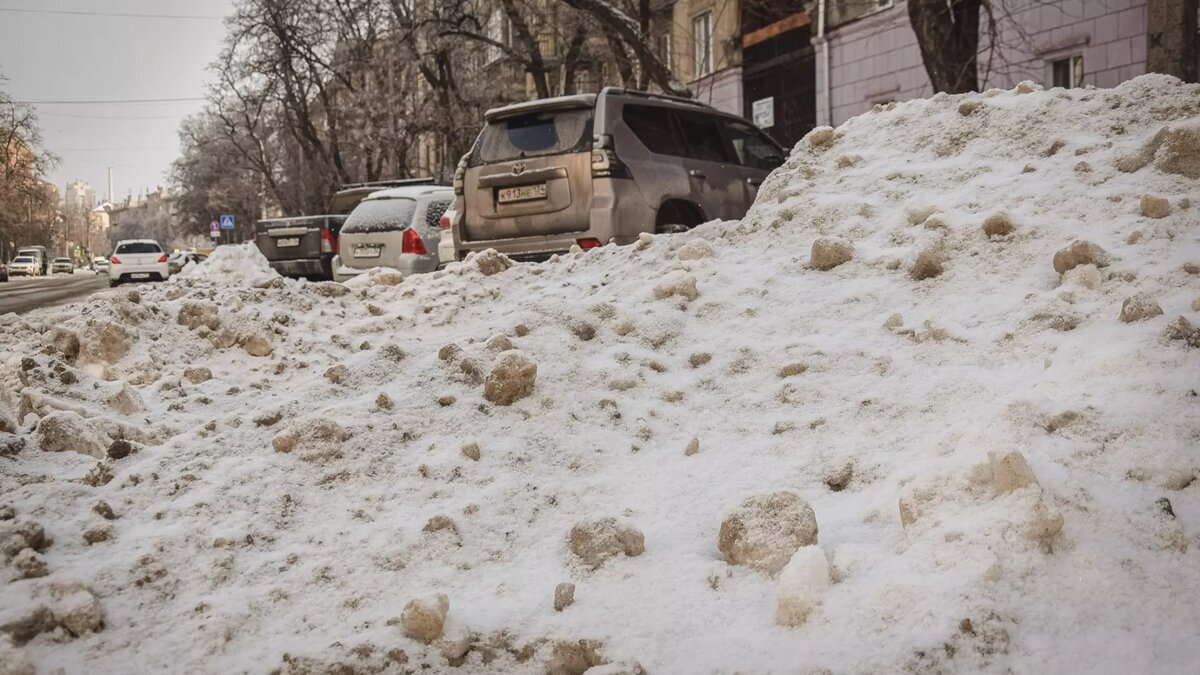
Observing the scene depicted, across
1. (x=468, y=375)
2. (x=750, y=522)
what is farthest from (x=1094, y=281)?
(x=468, y=375)

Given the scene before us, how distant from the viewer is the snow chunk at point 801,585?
87.8 inches

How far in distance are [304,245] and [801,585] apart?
1353 centimetres

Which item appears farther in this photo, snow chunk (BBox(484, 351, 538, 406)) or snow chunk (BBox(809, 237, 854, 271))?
snow chunk (BBox(809, 237, 854, 271))

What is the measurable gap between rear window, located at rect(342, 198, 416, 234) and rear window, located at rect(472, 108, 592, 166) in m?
3.04

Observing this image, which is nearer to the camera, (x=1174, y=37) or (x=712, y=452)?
(x=712, y=452)

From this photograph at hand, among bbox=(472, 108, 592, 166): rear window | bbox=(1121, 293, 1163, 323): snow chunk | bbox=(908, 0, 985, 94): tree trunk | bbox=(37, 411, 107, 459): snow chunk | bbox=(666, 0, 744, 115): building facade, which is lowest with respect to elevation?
bbox=(37, 411, 107, 459): snow chunk

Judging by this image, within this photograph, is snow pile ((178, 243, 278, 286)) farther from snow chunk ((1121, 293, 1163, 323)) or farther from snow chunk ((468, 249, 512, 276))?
snow chunk ((1121, 293, 1163, 323))

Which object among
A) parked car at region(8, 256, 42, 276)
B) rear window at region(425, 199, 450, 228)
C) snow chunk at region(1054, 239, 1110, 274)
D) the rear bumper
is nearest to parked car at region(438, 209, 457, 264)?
rear window at region(425, 199, 450, 228)

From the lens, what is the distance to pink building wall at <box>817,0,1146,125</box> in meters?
13.2

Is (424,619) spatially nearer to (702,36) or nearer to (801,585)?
(801,585)

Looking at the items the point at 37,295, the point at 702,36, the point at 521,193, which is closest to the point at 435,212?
the point at 521,193

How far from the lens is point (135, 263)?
107 ft

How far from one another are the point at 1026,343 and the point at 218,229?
194 feet

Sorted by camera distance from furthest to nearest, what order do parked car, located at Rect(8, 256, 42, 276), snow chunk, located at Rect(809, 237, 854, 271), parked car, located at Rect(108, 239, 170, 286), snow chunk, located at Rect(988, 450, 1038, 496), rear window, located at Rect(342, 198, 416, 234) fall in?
parked car, located at Rect(8, 256, 42, 276)
parked car, located at Rect(108, 239, 170, 286)
rear window, located at Rect(342, 198, 416, 234)
snow chunk, located at Rect(809, 237, 854, 271)
snow chunk, located at Rect(988, 450, 1038, 496)
